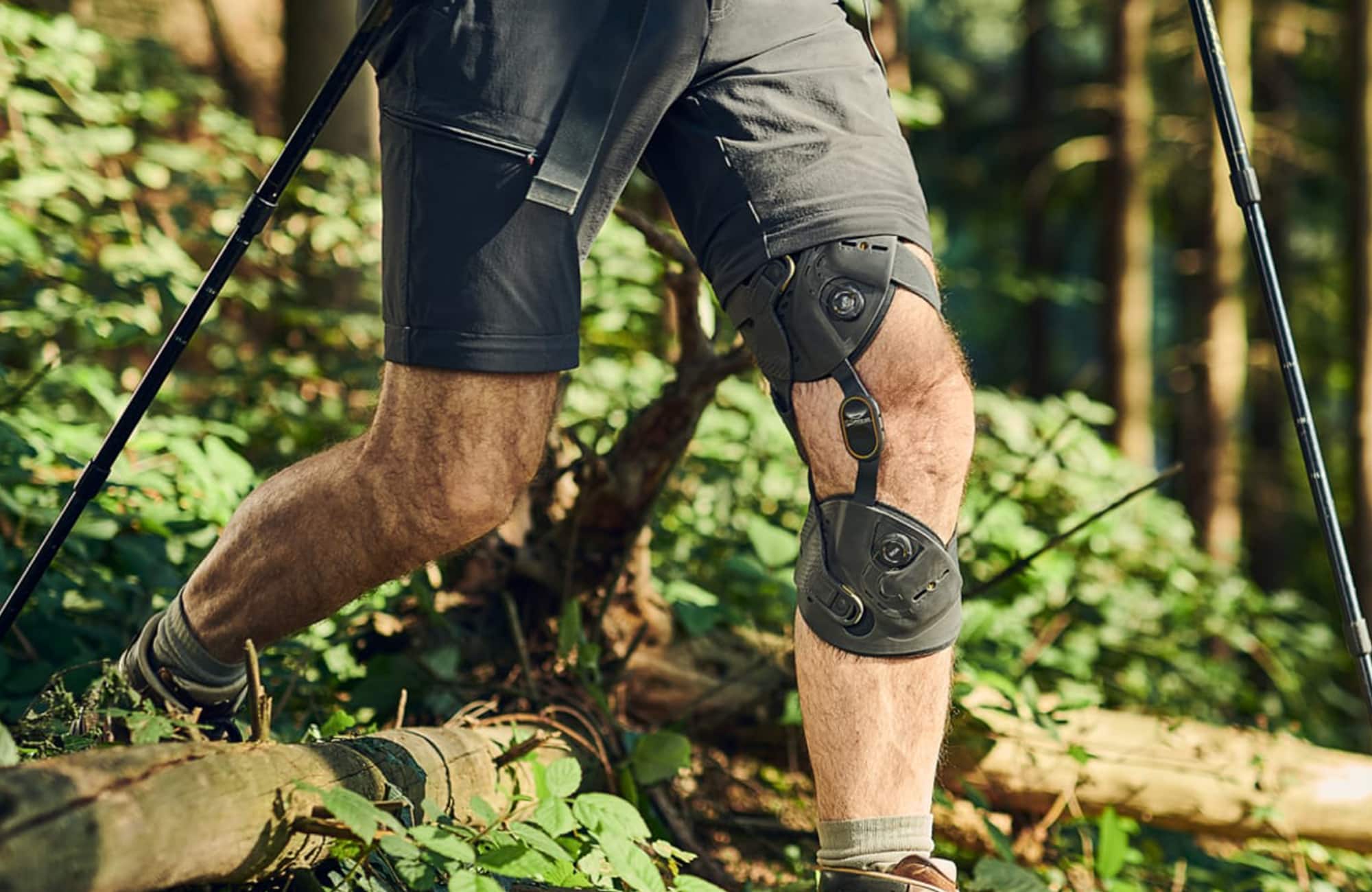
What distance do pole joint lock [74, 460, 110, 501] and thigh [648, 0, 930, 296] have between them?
3.83 ft

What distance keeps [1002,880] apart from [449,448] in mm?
1394

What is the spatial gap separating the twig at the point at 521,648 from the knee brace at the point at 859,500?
0.95 m

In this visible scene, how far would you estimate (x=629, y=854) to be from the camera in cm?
204

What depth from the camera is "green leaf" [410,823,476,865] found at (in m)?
1.67

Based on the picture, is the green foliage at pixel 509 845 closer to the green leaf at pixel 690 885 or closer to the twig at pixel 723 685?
the green leaf at pixel 690 885

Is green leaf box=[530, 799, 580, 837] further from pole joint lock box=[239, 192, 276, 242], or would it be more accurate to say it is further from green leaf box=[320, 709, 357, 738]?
pole joint lock box=[239, 192, 276, 242]

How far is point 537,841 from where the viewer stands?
1.89m

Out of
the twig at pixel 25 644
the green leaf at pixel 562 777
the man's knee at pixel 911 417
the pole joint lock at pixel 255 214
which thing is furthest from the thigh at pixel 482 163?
the twig at pixel 25 644

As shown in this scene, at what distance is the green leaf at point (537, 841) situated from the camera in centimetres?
187

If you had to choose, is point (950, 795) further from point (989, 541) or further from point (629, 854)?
point (629, 854)

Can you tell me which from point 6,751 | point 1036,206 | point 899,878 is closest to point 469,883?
point 6,751

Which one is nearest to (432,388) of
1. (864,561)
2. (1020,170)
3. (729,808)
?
(864,561)

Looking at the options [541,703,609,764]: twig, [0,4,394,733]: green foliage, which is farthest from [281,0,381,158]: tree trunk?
[541,703,609,764]: twig

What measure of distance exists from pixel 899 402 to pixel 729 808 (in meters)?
1.54
